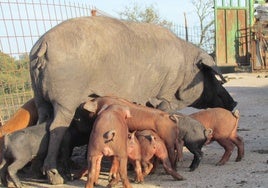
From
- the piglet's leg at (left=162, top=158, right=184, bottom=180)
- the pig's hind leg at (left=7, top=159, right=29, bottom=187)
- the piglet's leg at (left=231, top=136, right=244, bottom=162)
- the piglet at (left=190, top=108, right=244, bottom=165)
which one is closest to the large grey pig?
the pig's hind leg at (left=7, top=159, right=29, bottom=187)

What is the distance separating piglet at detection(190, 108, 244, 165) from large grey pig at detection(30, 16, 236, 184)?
2.23 feet

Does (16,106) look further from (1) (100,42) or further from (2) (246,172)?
(2) (246,172)

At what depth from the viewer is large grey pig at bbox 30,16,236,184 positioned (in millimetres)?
6496

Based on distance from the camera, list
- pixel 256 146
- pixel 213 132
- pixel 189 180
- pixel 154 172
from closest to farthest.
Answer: pixel 189 180
pixel 154 172
pixel 213 132
pixel 256 146

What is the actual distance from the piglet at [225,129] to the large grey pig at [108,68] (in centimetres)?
68

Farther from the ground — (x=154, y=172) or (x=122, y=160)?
(x=122, y=160)

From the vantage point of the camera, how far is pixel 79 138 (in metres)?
6.87

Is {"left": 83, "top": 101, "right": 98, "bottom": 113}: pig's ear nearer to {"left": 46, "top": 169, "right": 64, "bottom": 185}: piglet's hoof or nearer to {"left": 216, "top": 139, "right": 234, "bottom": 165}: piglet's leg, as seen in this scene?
{"left": 46, "top": 169, "right": 64, "bottom": 185}: piglet's hoof

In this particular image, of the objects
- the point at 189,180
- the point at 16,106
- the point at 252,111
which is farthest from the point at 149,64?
the point at 252,111

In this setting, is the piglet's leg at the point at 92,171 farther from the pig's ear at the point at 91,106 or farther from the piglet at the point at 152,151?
the pig's ear at the point at 91,106

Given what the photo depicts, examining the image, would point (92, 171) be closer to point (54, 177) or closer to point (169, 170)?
point (54, 177)

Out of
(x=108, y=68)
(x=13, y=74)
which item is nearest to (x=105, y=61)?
(x=108, y=68)

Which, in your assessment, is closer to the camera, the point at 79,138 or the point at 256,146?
the point at 79,138

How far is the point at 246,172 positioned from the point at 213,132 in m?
0.86
